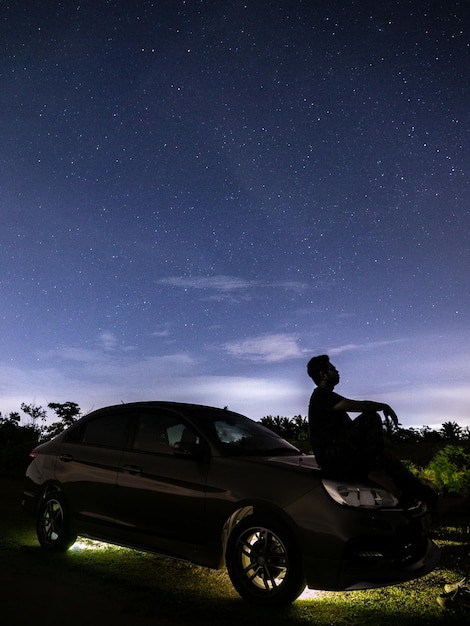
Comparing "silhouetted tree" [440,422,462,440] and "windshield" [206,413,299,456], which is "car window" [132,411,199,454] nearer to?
"windshield" [206,413,299,456]

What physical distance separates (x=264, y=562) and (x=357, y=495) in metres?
0.93

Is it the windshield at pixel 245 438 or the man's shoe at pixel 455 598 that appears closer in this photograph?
the man's shoe at pixel 455 598

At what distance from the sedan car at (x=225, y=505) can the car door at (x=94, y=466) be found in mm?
15

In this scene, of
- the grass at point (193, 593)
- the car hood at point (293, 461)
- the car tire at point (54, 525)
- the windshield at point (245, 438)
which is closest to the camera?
the grass at point (193, 593)

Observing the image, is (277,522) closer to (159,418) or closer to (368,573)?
(368,573)

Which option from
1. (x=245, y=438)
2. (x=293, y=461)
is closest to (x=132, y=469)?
(x=245, y=438)

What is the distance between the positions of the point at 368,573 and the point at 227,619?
3.64 feet

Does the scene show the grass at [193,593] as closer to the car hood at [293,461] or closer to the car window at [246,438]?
the car hood at [293,461]

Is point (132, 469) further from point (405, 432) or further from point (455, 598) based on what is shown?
point (405, 432)

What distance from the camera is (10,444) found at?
637 inches

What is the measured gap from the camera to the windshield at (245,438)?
514 cm

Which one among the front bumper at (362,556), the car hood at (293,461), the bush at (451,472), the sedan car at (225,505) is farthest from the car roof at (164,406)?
the bush at (451,472)

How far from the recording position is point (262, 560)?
4.33m

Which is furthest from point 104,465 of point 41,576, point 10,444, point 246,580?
point 10,444
